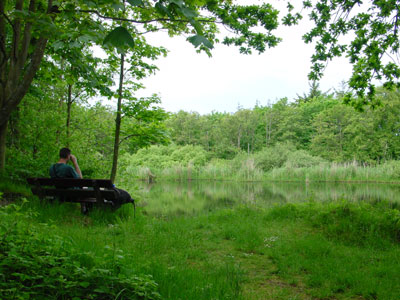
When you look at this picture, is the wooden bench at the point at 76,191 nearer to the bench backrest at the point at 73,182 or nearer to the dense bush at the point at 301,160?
the bench backrest at the point at 73,182

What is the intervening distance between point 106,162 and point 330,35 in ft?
21.4

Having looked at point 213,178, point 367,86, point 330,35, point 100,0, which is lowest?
point 213,178

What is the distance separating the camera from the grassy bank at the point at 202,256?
189 cm

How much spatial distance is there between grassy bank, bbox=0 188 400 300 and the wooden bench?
0.59ft

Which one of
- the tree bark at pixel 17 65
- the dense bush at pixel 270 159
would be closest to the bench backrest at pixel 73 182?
the tree bark at pixel 17 65

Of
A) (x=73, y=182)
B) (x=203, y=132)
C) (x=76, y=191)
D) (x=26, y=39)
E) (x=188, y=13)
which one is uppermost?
(x=203, y=132)

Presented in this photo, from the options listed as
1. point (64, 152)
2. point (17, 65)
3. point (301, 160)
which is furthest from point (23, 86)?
point (301, 160)

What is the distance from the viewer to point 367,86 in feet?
20.4

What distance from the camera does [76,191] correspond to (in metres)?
4.70

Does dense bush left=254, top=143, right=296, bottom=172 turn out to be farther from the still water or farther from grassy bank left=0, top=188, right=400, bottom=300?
grassy bank left=0, top=188, right=400, bottom=300

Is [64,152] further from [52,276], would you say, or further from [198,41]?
[198,41]

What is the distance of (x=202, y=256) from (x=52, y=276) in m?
2.27

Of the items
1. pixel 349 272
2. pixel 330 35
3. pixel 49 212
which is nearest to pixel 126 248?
pixel 49 212

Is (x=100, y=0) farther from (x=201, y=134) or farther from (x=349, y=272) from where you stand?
(x=201, y=134)
